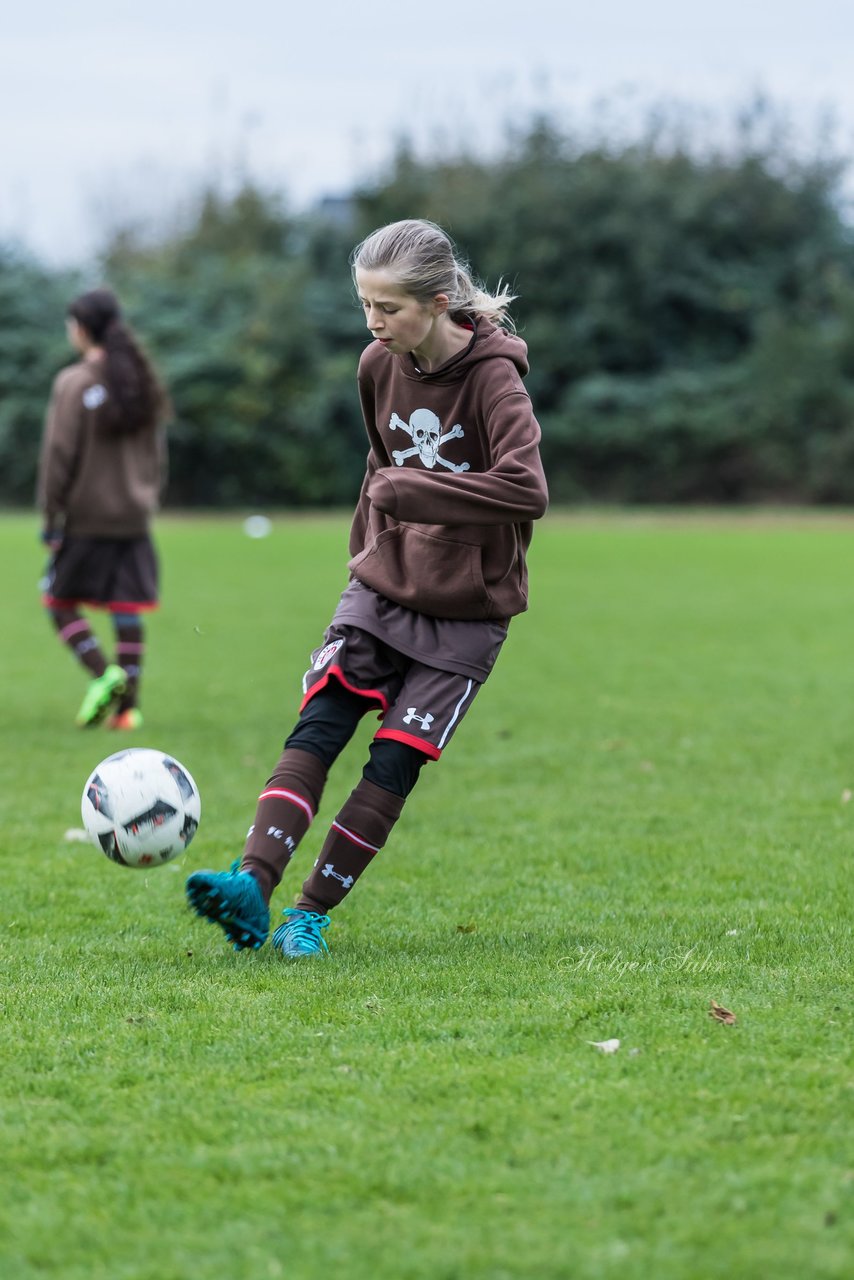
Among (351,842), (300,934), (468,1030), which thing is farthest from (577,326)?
(468,1030)

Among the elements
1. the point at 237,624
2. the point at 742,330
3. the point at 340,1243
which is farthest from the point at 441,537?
the point at 742,330

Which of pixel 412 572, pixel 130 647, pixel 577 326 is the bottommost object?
pixel 577 326

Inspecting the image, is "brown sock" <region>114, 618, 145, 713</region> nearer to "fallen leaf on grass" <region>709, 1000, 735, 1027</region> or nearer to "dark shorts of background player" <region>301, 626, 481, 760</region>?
"dark shorts of background player" <region>301, 626, 481, 760</region>

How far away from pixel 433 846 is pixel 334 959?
5.37 ft

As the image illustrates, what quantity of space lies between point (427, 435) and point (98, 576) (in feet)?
15.4

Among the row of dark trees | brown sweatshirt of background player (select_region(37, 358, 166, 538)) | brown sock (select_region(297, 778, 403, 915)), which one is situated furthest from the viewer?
the row of dark trees

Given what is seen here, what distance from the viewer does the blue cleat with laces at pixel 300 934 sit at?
4.12m

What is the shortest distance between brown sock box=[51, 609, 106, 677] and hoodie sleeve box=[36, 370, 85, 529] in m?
0.56

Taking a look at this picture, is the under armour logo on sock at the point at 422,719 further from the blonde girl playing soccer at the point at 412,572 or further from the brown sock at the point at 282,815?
the brown sock at the point at 282,815

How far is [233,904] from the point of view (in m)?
3.91

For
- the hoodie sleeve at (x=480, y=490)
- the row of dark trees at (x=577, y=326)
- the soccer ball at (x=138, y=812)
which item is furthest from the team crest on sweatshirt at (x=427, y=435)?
the row of dark trees at (x=577, y=326)

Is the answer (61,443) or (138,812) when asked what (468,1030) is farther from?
(61,443)

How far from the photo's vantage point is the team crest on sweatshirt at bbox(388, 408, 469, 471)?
4.34m

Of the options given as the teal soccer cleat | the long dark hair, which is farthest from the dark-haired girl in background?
the teal soccer cleat
